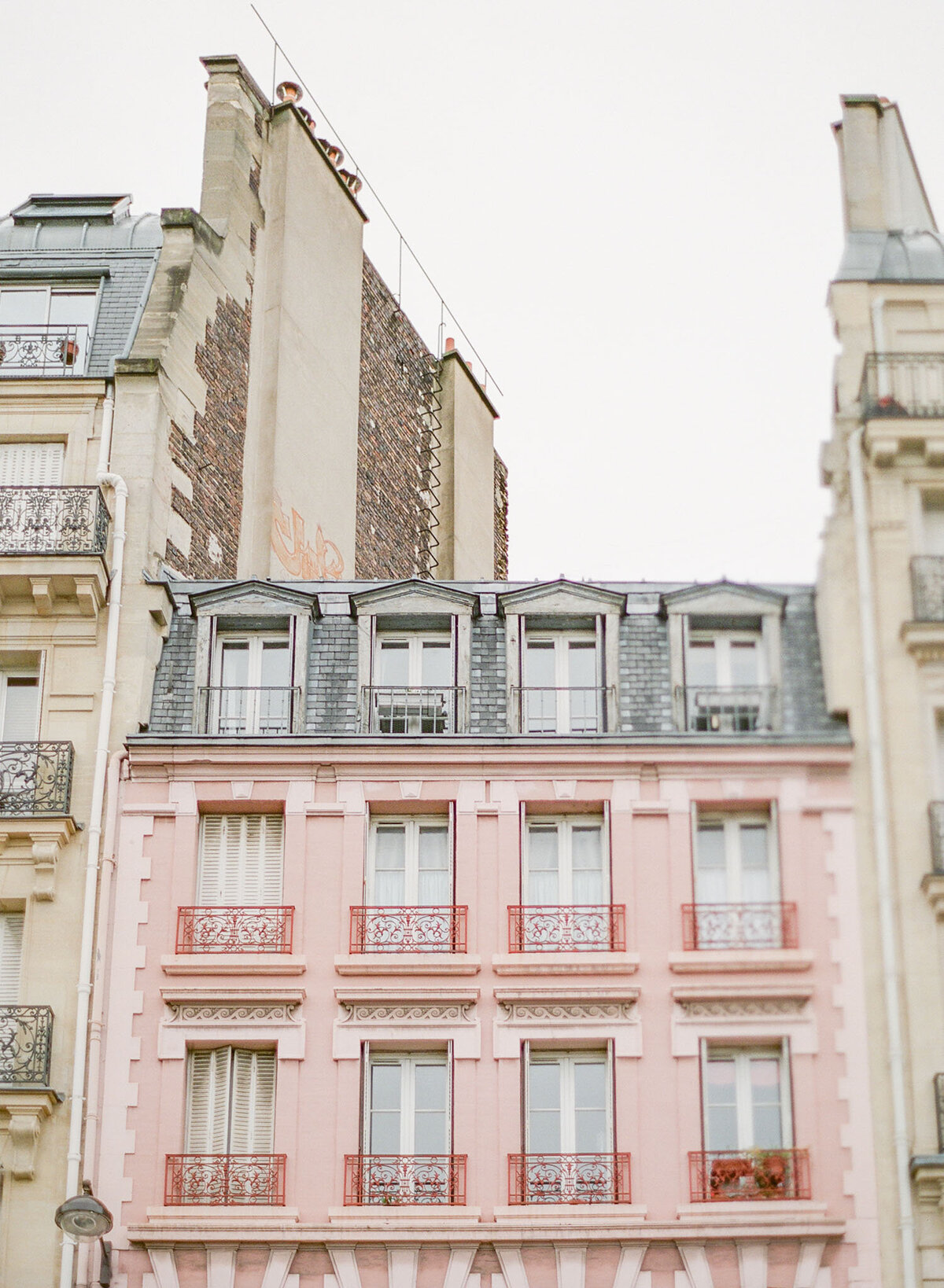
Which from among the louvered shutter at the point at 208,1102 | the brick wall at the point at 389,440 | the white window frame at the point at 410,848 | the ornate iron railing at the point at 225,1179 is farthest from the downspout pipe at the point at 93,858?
the brick wall at the point at 389,440

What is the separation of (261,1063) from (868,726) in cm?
689

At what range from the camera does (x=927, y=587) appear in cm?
2214

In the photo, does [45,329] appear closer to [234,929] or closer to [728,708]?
[234,929]

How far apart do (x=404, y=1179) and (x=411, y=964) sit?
208 cm

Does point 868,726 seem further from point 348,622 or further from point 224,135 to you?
point 224,135

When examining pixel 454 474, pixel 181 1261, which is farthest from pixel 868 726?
pixel 454 474

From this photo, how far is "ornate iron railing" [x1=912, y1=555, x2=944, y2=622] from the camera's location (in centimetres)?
2202

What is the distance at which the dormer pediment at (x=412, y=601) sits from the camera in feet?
76.6

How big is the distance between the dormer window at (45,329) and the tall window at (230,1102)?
844 cm

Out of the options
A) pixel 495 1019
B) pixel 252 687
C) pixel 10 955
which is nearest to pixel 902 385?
pixel 252 687

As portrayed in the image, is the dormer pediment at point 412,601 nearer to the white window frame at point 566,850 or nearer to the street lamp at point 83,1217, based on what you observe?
the white window frame at point 566,850

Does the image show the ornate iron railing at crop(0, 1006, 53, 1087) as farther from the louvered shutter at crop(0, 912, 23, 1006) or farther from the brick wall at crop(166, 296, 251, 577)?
the brick wall at crop(166, 296, 251, 577)

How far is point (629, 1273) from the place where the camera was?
19906mm

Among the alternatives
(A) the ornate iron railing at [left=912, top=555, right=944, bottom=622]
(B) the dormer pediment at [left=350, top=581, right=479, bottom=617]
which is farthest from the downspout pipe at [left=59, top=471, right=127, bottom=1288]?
(A) the ornate iron railing at [left=912, top=555, right=944, bottom=622]
